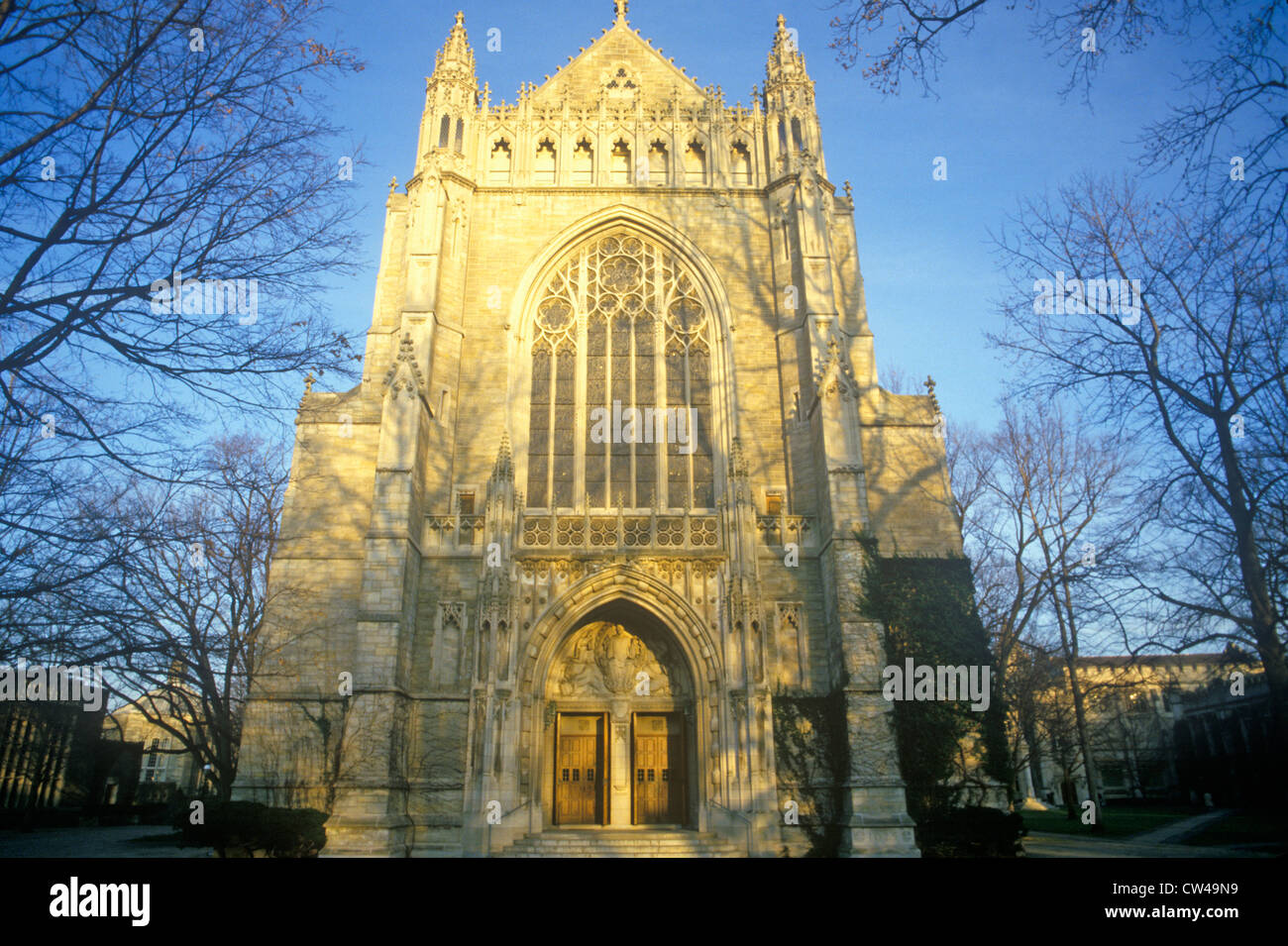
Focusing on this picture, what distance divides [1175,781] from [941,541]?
36351 mm

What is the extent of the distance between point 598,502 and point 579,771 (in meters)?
6.07

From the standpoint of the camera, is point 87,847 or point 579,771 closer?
point 579,771

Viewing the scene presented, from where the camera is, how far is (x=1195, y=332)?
9539 mm

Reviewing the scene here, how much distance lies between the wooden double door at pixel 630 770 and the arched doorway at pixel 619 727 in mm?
22

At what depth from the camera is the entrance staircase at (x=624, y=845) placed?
14.6m

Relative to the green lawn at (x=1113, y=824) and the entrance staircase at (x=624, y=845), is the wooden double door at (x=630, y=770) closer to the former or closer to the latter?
the entrance staircase at (x=624, y=845)

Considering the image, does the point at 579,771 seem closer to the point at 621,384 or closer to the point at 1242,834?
the point at 621,384

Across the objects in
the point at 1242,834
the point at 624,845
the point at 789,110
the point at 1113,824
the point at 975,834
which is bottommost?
the point at 1113,824

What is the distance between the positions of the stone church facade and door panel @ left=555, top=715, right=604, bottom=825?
6 cm

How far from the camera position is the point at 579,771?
684 inches

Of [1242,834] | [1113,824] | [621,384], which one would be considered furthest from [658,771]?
[1113,824]

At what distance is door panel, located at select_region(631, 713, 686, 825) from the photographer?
56.2 feet

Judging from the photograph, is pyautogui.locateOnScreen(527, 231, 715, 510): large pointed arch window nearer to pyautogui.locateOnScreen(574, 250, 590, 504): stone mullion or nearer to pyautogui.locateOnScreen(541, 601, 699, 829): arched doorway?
pyautogui.locateOnScreen(574, 250, 590, 504): stone mullion
